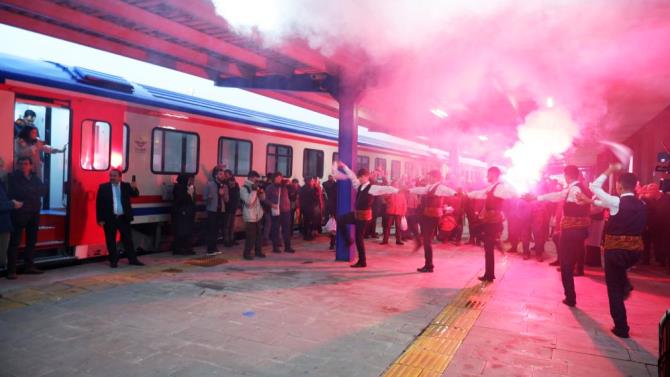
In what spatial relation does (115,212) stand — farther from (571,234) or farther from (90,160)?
(571,234)

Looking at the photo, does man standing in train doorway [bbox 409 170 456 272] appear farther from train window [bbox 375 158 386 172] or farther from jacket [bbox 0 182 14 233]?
train window [bbox 375 158 386 172]

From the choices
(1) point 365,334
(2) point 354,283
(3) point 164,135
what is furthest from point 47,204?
(1) point 365,334

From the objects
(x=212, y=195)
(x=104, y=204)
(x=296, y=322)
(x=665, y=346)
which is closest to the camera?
(x=665, y=346)

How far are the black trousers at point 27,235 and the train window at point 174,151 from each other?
213cm

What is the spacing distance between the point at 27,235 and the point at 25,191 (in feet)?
2.07

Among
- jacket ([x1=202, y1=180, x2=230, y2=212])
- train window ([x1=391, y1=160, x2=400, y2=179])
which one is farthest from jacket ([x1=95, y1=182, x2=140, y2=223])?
train window ([x1=391, y1=160, x2=400, y2=179])

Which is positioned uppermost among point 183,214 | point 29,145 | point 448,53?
point 448,53

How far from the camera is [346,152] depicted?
791 centimetres

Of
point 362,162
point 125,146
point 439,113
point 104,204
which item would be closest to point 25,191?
point 104,204

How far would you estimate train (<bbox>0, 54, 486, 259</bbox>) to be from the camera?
20.5 feet

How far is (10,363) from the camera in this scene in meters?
3.35

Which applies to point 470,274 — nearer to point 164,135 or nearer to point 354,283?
point 354,283

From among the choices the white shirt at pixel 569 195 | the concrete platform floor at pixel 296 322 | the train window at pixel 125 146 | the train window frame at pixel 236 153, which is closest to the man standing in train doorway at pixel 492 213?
the concrete platform floor at pixel 296 322

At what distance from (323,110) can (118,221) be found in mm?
7513
